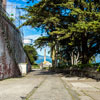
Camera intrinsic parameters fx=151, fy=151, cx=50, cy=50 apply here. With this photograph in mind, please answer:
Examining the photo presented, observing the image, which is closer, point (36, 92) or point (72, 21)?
point (36, 92)

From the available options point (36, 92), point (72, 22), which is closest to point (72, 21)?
point (72, 22)

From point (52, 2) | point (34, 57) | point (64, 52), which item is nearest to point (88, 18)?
point (52, 2)

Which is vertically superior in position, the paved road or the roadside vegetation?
the roadside vegetation

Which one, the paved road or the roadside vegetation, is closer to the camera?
the paved road

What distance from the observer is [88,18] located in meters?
13.2

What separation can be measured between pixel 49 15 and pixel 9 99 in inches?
569

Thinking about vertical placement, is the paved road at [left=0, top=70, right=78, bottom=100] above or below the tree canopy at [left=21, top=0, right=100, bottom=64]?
below

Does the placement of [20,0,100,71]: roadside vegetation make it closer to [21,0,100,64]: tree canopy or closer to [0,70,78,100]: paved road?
[21,0,100,64]: tree canopy

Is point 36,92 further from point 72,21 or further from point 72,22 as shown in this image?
point 72,21

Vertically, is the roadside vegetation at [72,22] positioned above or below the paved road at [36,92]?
above

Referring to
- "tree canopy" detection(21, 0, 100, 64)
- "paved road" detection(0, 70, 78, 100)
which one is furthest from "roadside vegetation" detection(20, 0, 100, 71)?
"paved road" detection(0, 70, 78, 100)

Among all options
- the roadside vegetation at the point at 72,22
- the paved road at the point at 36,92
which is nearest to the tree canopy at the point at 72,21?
the roadside vegetation at the point at 72,22

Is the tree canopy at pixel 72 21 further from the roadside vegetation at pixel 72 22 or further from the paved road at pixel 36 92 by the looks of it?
Answer: the paved road at pixel 36 92

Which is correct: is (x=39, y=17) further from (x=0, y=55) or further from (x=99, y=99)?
(x=99, y=99)
